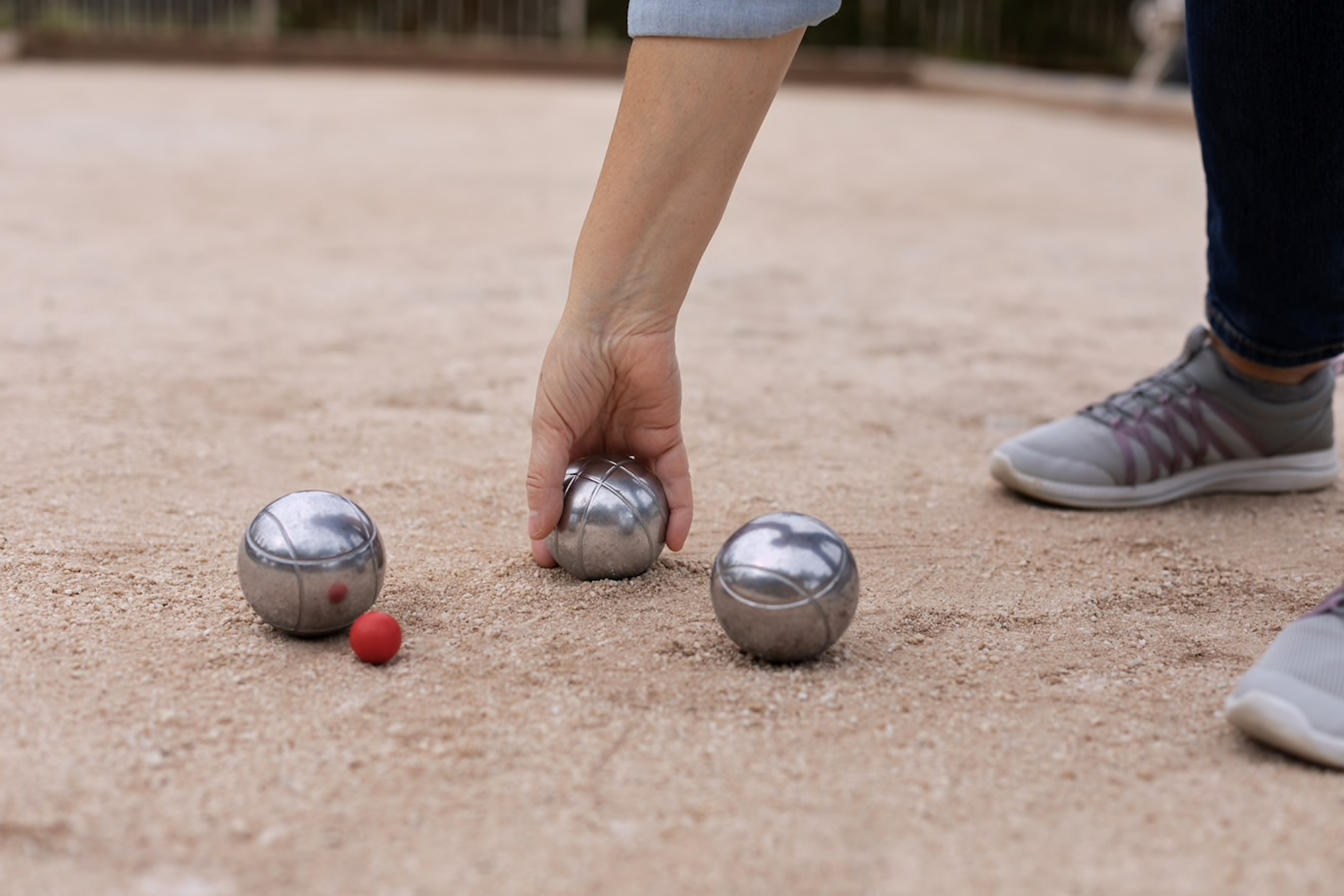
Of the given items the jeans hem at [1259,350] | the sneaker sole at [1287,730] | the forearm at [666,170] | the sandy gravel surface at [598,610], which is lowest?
the sandy gravel surface at [598,610]

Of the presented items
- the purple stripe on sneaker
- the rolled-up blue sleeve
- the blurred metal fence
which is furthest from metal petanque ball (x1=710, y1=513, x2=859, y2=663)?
the blurred metal fence

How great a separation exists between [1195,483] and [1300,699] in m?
1.20

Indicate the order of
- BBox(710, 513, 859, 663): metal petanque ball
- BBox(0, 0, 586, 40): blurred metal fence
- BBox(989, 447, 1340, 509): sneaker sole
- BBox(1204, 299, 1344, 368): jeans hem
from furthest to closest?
1. BBox(0, 0, 586, 40): blurred metal fence
2. BBox(989, 447, 1340, 509): sneaker sole
3. BBox(1204, 299, 1344, 368): jeans hem
4. BBox(710, 513, 859, 663): metal petanque ball

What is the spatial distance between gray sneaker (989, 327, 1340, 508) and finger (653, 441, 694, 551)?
79 cm

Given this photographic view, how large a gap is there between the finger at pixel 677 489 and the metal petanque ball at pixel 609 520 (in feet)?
0.04

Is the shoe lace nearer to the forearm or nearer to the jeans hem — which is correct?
the jeans hem

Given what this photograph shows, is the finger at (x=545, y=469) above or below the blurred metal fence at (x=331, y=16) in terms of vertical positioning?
below

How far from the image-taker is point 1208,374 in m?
2.92

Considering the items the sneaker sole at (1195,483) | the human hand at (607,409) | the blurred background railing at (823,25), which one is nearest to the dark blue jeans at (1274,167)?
the sneaker sole at (1195,483)

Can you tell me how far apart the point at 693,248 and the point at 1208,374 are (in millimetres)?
1271

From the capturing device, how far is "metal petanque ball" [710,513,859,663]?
1984 millimetres

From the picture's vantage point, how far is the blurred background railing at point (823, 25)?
669 inches

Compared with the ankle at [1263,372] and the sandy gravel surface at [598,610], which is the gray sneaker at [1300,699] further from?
the ankle at [1263,372]

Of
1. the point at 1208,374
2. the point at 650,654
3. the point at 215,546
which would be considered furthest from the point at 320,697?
the point at 1208,374
